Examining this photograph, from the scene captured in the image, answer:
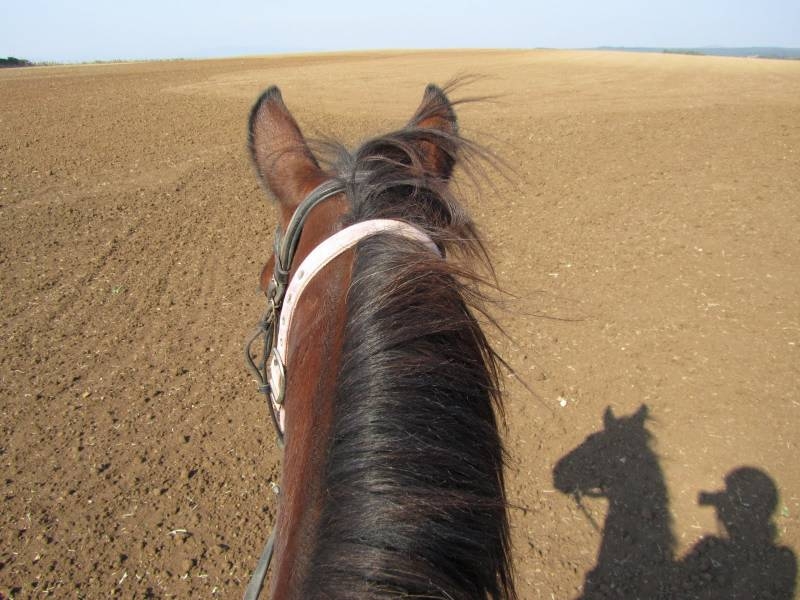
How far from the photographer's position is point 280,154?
1.79 meters

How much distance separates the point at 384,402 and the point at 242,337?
Answer: 473 cm

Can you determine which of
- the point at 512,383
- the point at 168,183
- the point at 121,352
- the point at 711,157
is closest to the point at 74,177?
the point at 168,183

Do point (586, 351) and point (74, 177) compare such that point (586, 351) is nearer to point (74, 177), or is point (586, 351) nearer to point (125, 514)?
point (125, 514)

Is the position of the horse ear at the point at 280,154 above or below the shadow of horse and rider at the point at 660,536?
above

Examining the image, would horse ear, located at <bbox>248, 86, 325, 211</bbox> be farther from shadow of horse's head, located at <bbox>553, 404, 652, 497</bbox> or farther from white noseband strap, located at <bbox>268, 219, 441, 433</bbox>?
shadow of horse's head, located at <bbox>553, 404, 652, 497</bbox>

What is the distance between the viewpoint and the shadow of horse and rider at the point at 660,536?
9.56 feet

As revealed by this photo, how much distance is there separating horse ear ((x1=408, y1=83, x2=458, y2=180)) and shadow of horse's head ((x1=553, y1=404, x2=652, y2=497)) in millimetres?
2678

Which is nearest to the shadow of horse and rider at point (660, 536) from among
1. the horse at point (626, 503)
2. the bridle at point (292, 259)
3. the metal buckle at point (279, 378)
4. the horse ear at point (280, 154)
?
the horse at point (626, 503)

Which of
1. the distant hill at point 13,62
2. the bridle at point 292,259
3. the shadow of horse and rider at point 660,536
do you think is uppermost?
the distant hill at point 13,62

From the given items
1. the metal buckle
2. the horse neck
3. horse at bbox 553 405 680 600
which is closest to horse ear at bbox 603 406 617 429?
horse at bbox 553 405 680 600

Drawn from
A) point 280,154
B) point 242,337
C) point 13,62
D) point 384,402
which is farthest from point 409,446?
point 13,62

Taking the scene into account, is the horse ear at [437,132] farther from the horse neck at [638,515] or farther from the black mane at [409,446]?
the horse neck at [638,515]

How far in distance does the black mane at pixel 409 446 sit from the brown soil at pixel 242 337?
5.9 inches

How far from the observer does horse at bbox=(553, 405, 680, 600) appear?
9.70ft
